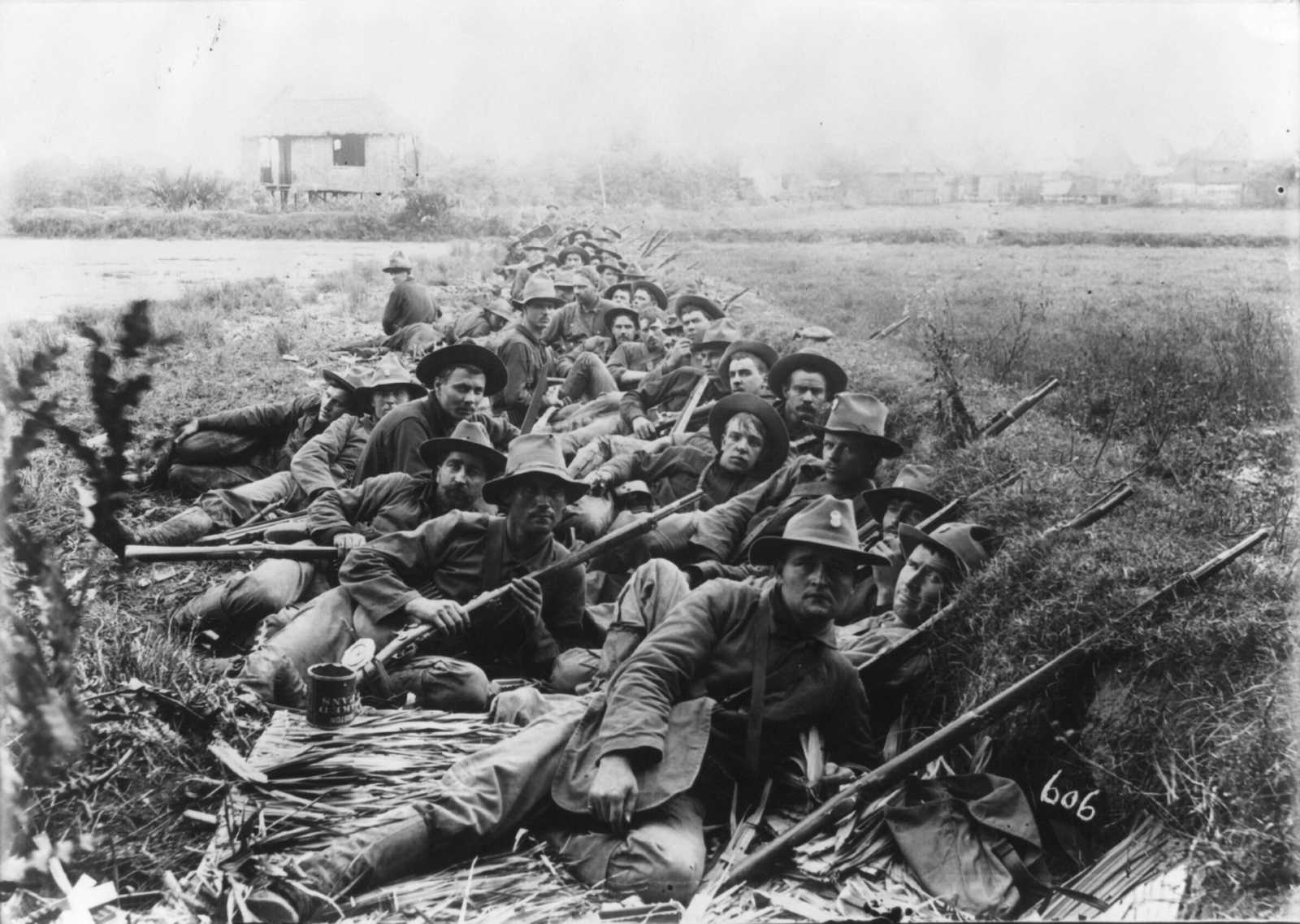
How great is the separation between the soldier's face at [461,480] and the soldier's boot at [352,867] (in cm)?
269

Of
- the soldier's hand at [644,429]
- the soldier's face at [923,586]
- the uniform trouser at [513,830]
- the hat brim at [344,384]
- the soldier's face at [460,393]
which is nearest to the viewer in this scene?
the uniform trouser at [513,830]

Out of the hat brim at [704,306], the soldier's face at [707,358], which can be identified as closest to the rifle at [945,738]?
the soldier's face at [707,358]

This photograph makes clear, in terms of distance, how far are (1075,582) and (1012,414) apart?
2.94m

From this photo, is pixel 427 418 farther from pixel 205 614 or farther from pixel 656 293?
pixel 656 293

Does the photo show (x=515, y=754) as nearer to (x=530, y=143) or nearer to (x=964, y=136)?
(x=964, y=136)

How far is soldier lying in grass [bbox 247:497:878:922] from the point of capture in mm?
3447

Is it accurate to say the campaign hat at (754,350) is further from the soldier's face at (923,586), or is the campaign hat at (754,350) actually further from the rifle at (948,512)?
the soldier's face at (923,586)

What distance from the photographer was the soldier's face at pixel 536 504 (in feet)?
18.0

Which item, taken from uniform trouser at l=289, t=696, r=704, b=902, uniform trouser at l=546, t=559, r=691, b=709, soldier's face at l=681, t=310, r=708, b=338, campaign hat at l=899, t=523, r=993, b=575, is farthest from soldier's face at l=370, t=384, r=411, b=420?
soldier's face at l=681, t=310, r=708, b=338

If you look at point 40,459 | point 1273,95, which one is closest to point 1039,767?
point 1273,95

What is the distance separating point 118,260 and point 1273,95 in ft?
50.2

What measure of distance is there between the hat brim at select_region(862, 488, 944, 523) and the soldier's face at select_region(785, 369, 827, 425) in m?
1.83

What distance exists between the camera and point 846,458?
6.41 m

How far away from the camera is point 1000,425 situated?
7047mm
